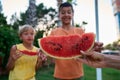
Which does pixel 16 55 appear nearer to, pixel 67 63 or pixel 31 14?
pixel 67 63

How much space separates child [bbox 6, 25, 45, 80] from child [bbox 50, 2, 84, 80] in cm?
41

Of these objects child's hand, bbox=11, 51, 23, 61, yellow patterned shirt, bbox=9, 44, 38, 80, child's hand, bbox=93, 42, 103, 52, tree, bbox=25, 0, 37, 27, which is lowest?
yellow patterned shirt, bbox=9, 44, 38, 80

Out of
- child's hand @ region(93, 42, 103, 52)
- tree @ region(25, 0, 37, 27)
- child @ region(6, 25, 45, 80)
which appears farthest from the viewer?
tree @ region(25, 0, 37, 27)

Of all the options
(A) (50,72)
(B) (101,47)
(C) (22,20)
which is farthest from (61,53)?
(C) (22,20)

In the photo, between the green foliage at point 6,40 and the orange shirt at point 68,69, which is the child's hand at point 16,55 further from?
the green foliage at point 6,40

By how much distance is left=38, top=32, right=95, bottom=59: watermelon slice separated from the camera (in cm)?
336

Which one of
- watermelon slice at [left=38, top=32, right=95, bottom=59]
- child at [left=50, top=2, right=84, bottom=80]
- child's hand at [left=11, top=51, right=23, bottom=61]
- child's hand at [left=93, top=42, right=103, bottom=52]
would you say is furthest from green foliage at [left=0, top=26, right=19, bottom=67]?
child's hand at [left=93, top=42, right=103, bottom=52]

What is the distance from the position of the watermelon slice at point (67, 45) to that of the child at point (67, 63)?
7.2 inches

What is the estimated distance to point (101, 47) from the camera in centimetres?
320

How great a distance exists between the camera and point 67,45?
3531 millimetres

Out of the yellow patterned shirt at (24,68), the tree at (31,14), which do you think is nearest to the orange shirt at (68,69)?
the yellow patterned shirt at (24,68)

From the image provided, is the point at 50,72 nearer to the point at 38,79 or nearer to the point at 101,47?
the point at 38,79

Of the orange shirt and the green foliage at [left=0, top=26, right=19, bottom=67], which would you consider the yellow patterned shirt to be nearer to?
the orange shirt

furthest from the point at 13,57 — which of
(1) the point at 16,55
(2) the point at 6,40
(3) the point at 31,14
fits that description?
(3) the point at 31,14
